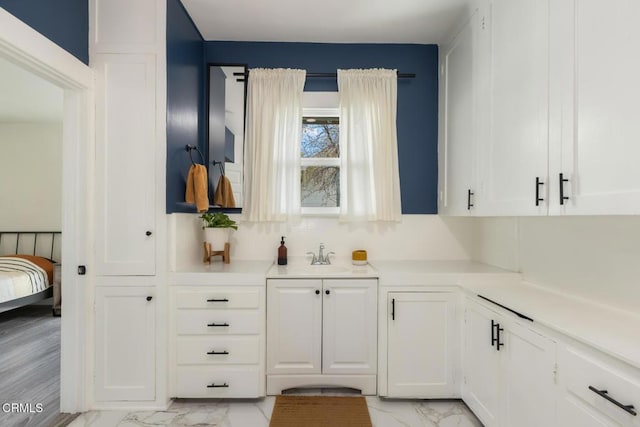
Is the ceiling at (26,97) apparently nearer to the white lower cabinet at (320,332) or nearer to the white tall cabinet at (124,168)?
the white tall cabinet at (124,168)

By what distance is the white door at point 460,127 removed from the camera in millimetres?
2367

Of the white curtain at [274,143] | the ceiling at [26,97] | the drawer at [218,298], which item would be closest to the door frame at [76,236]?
the drawer at [218,298]

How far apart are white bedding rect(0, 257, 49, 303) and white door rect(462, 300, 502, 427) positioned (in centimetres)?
446

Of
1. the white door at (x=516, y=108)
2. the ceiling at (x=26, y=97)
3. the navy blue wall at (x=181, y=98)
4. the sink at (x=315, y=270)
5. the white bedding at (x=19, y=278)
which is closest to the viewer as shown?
the white door at (x=516, y=108)

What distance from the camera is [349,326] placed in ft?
7.80

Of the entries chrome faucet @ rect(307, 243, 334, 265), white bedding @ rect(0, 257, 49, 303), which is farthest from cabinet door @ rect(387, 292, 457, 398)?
white bedding @ rect(0, 257, 49, 303)

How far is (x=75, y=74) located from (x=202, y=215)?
1230mm

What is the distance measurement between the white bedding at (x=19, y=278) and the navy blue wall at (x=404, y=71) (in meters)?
3.24

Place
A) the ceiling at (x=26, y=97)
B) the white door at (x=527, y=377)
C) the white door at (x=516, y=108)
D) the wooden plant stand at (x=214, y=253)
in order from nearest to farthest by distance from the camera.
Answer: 1. the white door at (x=527, y=377)
2. the white door at (x=516, y=108)
3. the wooden plant stand at (x=214, y=253)
4. the ceiling at (x=26, y=97)

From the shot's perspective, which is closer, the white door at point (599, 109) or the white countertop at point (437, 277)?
the white door at point (599, 109)

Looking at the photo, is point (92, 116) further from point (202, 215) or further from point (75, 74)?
point (202, 215)

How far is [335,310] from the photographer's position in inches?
93.6

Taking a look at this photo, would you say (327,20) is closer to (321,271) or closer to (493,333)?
(321,271)

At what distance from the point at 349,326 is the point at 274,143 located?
4.94 ft
